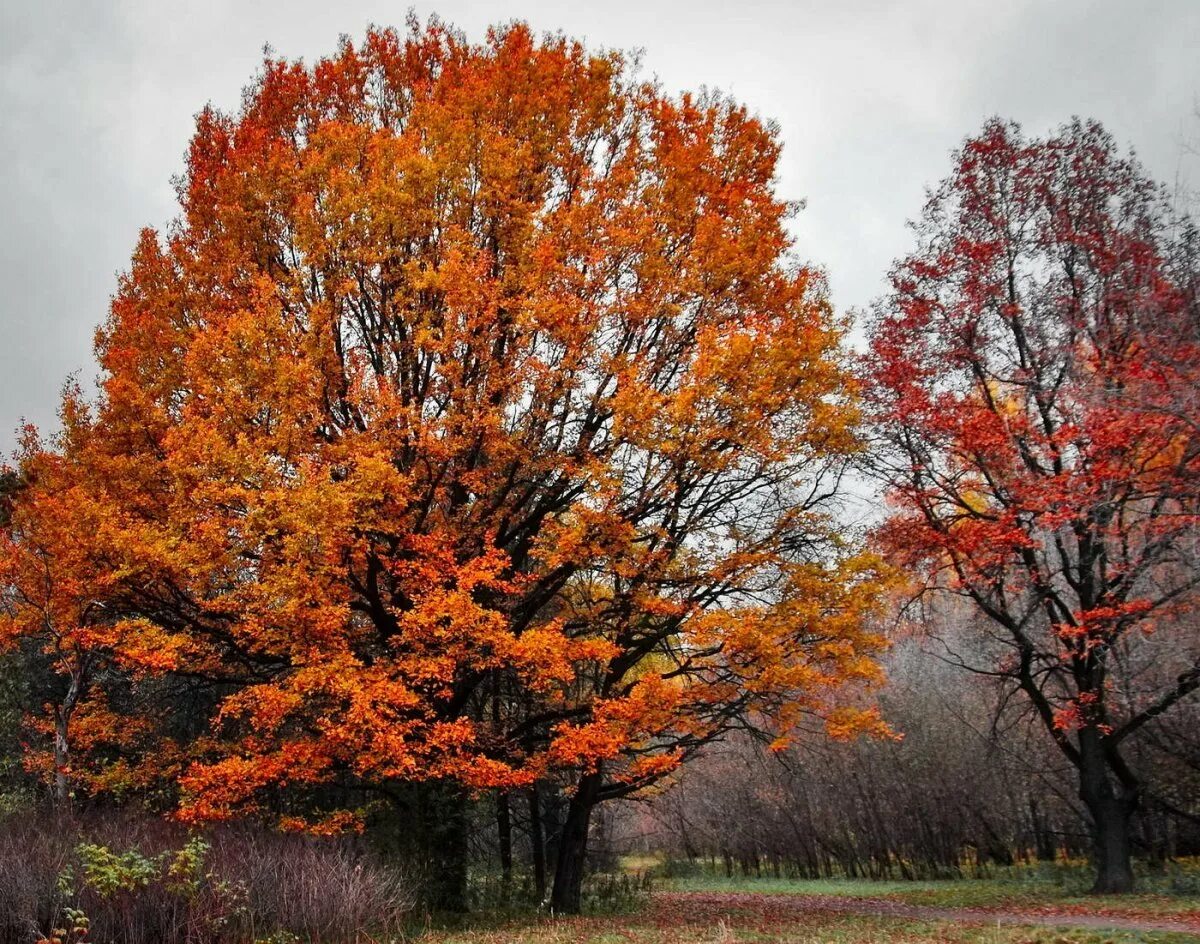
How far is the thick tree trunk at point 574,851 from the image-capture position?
1512 cm

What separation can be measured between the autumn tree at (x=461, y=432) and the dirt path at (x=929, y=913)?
3638 millimetres

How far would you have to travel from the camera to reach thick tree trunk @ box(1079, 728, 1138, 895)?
15219mm

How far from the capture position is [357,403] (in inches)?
502

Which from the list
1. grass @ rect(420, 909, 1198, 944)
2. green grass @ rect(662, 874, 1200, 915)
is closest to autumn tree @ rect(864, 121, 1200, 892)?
green grass @ rect(662, 874, 1200, 915)

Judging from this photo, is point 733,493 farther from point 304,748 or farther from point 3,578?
point 3,578

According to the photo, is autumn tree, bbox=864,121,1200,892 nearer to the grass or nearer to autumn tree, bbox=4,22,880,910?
autumn tree, bbox=4,22,880,910

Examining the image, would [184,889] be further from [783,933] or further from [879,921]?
[879,921]

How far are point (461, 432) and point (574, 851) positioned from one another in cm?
841

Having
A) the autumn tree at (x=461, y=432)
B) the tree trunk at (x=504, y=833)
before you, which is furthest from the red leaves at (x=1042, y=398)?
the tree trunk at (x=504, y=833)

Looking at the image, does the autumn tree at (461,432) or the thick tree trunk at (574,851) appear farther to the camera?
the thick tree trunk at (574,851)

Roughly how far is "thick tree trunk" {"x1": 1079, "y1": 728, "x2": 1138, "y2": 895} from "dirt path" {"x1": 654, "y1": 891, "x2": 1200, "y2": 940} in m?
2.36

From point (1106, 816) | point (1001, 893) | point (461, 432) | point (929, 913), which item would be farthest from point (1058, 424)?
point (461, 432)

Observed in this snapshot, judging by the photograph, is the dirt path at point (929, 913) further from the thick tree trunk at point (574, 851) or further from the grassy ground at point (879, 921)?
the thick tree trunk at point (574, 851)

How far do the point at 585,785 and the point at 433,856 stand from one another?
3.07 meters
